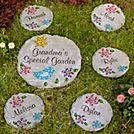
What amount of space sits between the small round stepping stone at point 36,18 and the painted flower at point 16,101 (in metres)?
0.83

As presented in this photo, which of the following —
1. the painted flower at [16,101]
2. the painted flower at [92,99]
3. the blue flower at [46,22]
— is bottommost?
the painted flower at [92,99]

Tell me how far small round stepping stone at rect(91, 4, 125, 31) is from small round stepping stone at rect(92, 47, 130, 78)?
296mm

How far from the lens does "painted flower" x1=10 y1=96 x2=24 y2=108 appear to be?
3.56 meters

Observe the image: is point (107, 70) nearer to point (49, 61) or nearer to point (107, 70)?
point (107, 70)

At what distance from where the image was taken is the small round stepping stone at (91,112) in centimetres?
348

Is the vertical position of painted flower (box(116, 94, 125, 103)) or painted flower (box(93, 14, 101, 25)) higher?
painted flower (box(93, 14, 101, 25))

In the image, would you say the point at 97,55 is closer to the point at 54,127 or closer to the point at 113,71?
the point at 113,71

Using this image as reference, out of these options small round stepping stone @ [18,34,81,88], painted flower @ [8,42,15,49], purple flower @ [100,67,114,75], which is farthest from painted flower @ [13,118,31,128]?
purple flower @ [100,67,114,75]

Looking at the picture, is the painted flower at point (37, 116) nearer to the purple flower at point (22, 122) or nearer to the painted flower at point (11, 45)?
the purple flower at point (22, 122)

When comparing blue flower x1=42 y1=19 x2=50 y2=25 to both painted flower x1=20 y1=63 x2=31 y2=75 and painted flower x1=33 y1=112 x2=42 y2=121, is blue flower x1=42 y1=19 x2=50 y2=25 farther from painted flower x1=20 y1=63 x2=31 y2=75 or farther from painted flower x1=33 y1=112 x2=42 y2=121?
painted flower x1=33 y1=112 x2=42 y2=121

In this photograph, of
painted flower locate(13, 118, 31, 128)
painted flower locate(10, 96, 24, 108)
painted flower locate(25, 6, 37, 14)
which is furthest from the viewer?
painted flower locate(25, 6, 37, 14)

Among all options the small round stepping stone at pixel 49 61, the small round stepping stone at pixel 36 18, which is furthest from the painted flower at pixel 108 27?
the small round stepping stone at pixel 36 18

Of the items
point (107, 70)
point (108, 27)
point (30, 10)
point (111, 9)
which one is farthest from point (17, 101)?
point (111, 9)

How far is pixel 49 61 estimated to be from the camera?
384 cm
